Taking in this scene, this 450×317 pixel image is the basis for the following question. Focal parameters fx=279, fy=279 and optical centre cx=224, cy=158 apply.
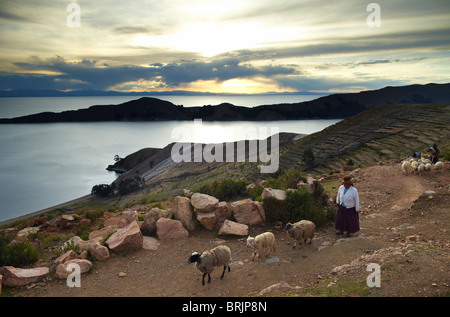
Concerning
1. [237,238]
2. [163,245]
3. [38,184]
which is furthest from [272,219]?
[38,184]

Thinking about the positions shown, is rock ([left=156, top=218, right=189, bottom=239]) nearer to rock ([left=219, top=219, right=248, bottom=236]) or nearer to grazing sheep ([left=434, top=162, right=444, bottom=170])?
rock ([left=219, top=219, right=248, bottom=236])

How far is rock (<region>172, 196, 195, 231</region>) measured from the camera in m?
10.6

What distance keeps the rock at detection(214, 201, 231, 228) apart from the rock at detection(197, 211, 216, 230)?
17cm

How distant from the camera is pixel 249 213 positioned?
10.9 meters

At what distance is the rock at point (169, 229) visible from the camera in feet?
32.6

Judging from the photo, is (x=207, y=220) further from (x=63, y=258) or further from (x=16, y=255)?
(x=16, y=255)

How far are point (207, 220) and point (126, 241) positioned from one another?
298cm

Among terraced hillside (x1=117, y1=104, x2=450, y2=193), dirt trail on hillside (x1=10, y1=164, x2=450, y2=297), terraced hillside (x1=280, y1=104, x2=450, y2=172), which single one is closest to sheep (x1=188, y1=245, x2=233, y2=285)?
dirt trail on hillside (x1=10, y1=164, x2=450, y2=297)

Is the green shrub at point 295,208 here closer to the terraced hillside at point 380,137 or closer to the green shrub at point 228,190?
the green shrub at point 228,190

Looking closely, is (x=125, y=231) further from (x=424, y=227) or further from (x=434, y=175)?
(x=434, y=175)

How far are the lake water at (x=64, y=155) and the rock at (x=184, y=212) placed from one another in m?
→ 71.2

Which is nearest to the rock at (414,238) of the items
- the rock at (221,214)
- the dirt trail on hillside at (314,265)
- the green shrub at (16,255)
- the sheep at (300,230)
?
the dirt trail on hillside at (314,265)

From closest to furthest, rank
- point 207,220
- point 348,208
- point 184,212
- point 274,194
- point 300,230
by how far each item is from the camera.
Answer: point 300,230, point 348,208, point 207,220, point 184,212, point 274,194

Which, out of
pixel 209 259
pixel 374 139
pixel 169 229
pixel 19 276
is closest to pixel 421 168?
pixel 169 229
